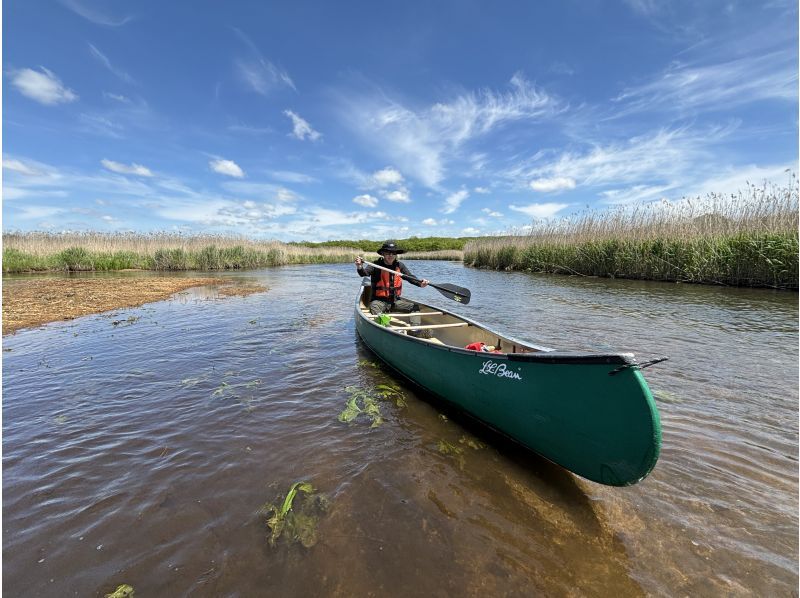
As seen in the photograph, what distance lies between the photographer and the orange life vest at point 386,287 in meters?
7.77

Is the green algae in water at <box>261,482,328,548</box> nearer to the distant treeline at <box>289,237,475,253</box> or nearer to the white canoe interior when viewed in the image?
the white canoe interior

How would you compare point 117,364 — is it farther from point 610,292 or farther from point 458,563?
point 610,292

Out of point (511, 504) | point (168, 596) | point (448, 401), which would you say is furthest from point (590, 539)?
point (168, 596)

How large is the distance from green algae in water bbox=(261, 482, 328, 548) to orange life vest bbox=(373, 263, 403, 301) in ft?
16.7

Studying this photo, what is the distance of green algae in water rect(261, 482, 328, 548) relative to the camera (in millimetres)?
2500

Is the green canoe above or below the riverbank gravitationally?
above

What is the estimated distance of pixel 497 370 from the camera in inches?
133

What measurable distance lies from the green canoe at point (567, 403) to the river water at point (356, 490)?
350 mm

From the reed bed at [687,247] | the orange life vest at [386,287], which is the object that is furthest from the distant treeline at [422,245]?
the orange life vest at [386,287]

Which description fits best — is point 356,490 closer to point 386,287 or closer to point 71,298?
point 386,287

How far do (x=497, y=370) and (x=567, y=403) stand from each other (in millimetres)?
715

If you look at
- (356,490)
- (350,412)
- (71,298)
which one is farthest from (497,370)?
→ (71,298)

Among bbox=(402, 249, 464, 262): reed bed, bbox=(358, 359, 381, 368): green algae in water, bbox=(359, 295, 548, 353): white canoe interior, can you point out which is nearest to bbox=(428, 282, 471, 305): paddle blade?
bbox=(359, 295, 548, 353): white canoe interior

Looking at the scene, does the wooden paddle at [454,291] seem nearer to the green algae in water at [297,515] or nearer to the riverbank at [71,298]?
the green algae in water at [297,515]
